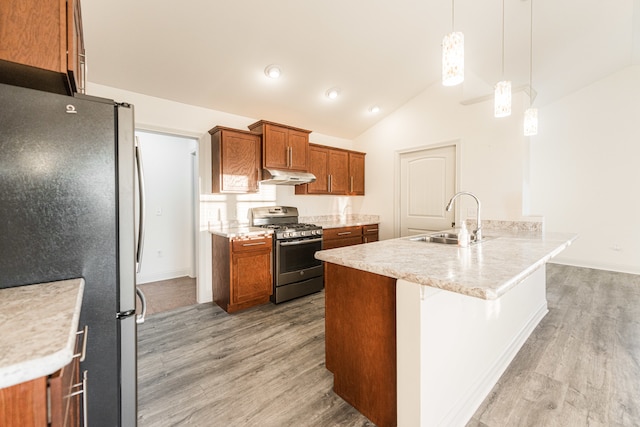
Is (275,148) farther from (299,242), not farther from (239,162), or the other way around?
(299,242)

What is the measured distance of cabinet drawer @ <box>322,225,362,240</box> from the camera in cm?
391

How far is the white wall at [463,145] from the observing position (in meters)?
3.31

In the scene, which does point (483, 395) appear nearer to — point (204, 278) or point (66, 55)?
point (66, 55)

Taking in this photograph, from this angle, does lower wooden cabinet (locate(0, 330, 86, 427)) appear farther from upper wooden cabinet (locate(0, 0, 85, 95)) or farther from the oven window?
the oven window

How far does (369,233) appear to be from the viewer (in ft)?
15.1

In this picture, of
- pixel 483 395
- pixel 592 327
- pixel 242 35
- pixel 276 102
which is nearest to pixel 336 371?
pixel 483 395

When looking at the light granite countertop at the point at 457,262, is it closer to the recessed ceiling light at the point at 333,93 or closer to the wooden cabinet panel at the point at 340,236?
the wooden cabinet panel at the point at 340,236

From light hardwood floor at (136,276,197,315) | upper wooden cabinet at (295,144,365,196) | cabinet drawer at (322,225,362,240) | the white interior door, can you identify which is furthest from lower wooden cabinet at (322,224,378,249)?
light hardwood floor at (136,276,197,315)

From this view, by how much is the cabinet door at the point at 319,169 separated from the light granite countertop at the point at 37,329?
341 cm

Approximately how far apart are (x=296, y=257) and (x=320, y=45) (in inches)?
94.9

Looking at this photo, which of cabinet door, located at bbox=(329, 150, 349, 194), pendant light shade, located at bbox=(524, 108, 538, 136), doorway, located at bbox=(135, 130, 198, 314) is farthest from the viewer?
cabinet door, located at bbox=(329, 150, 349, 194)

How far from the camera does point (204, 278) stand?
3377 mm

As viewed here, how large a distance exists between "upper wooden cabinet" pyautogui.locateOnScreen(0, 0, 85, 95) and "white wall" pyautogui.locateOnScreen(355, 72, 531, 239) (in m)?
3.99

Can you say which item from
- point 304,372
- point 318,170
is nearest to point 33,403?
point 304,372
